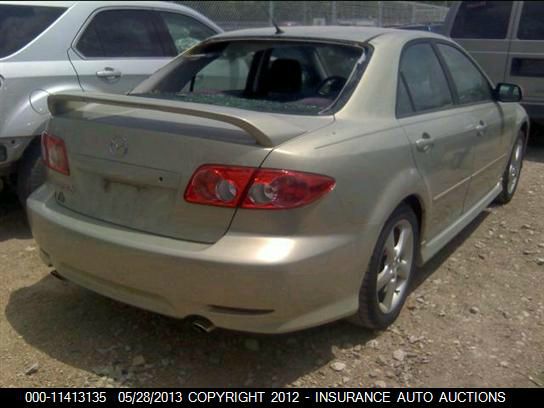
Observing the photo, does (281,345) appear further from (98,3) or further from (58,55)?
(98,3)

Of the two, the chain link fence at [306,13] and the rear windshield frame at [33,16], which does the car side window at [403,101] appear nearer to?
the rear windshield frame at [33,16]

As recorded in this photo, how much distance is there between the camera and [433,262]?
398cm

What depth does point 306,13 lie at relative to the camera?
48.8ft

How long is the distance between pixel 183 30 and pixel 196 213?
145 inches

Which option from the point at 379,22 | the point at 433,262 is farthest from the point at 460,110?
the point at 379,22

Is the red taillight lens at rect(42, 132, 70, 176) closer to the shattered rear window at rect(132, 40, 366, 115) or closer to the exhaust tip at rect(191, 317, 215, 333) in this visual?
the shattered rear window at rect(132, 40, 366, 115)

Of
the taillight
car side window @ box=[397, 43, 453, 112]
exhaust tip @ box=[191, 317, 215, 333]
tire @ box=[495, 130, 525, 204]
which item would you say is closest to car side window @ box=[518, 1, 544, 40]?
tire @ box=[495, 130, 525, 204]

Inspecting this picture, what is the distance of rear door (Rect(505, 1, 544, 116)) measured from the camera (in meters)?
6.66

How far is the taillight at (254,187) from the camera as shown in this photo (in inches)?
91.0

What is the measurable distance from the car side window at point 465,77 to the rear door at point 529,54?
2.71 metres

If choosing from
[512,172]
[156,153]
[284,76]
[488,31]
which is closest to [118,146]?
[156,153]

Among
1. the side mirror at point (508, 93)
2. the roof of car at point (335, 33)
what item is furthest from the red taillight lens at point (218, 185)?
the side mirror at point (508, 93)

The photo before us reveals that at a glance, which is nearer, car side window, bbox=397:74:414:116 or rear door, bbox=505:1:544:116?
car side window, bbox=397:74:414:116

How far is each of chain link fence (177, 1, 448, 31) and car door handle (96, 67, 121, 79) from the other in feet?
22.3
